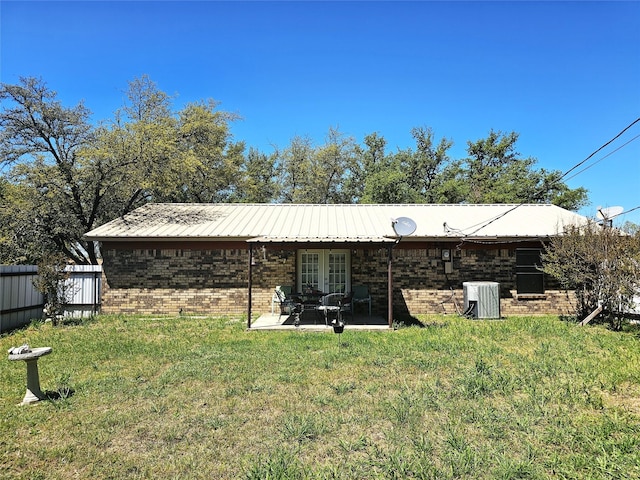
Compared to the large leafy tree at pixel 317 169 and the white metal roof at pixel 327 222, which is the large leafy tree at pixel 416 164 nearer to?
the large leafy tree at pixel 317 169

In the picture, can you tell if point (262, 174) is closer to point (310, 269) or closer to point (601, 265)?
point (310, 269)

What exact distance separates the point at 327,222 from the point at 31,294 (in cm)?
907

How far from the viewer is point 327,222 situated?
14.0 metres

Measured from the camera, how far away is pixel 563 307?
12.8m

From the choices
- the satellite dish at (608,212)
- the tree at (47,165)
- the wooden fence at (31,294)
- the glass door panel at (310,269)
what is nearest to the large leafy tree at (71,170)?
the tree at (47,165)

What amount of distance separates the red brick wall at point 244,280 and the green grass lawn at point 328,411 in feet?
13.8

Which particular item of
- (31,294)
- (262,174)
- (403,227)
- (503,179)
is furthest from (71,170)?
(503,179)

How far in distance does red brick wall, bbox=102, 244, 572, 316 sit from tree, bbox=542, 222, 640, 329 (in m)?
1.95

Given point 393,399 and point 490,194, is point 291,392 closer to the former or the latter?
point 393,399

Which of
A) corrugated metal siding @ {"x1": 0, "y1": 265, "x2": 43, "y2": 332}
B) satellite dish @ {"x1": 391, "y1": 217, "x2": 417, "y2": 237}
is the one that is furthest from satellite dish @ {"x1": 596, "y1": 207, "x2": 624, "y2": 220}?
corrugated metal siding @ {"x1": 0, "y1": 265, "x2": 43, "y2": 332}

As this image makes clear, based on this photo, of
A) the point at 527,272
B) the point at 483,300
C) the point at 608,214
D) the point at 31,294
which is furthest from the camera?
the point at 527,272

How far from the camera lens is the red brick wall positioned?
1252cm

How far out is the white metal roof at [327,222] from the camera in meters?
12.4

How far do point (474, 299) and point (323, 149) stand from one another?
2069cm
